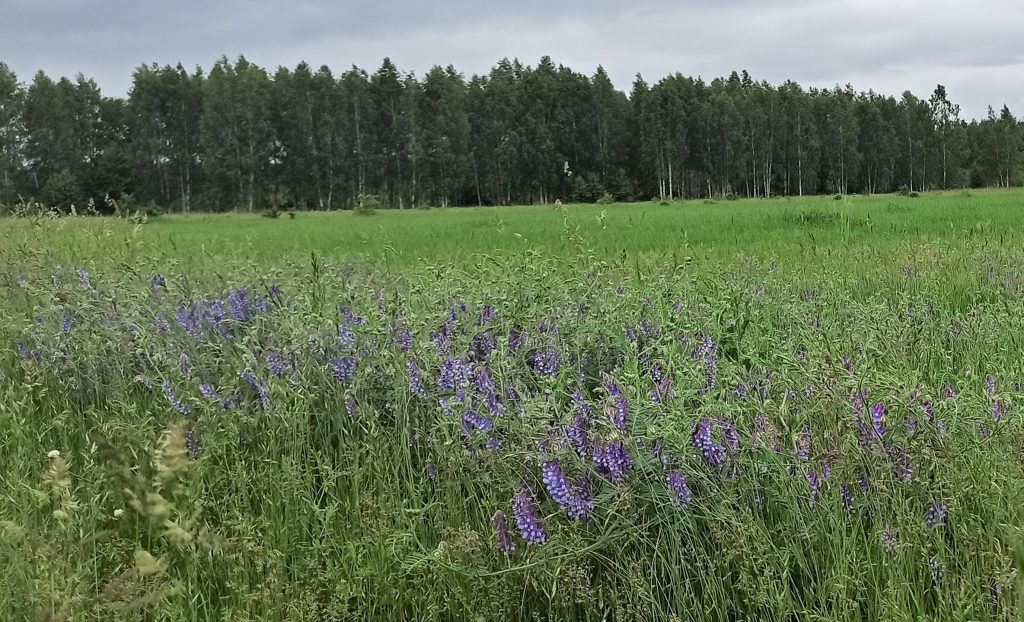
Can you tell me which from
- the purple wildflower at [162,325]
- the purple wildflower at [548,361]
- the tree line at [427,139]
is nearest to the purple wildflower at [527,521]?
the purple wildflower at [548,361]

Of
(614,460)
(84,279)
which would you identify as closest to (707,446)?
(614,460)

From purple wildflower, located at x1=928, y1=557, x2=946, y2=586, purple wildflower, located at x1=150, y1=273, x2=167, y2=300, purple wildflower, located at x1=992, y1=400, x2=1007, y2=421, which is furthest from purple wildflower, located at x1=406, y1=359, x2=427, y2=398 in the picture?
purple wildflower, located at x1=150, y1=273, x2=167, y2=300

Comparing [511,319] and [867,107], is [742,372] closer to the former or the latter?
[511,319]

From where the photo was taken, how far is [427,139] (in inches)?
2389

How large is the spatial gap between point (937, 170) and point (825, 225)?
78364 millimetres

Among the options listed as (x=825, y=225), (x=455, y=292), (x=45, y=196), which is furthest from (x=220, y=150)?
(x=455, y=292)

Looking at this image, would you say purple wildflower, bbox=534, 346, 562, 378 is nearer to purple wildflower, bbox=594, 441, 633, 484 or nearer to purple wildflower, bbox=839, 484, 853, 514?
purple wildflower, bbox=594, 441, 633, 484

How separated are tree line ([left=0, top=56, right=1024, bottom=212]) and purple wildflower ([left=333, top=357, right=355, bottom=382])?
177 feet

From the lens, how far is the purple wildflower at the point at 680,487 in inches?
76.8

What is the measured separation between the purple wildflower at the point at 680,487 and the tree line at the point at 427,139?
181ft

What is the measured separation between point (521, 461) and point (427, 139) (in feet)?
199

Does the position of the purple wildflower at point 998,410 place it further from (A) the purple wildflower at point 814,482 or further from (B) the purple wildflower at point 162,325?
(B) the purple wildflower at point 162,325

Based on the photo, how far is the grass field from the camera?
6.36 feet

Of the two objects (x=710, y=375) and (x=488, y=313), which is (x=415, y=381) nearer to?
(x=488, y=313)
